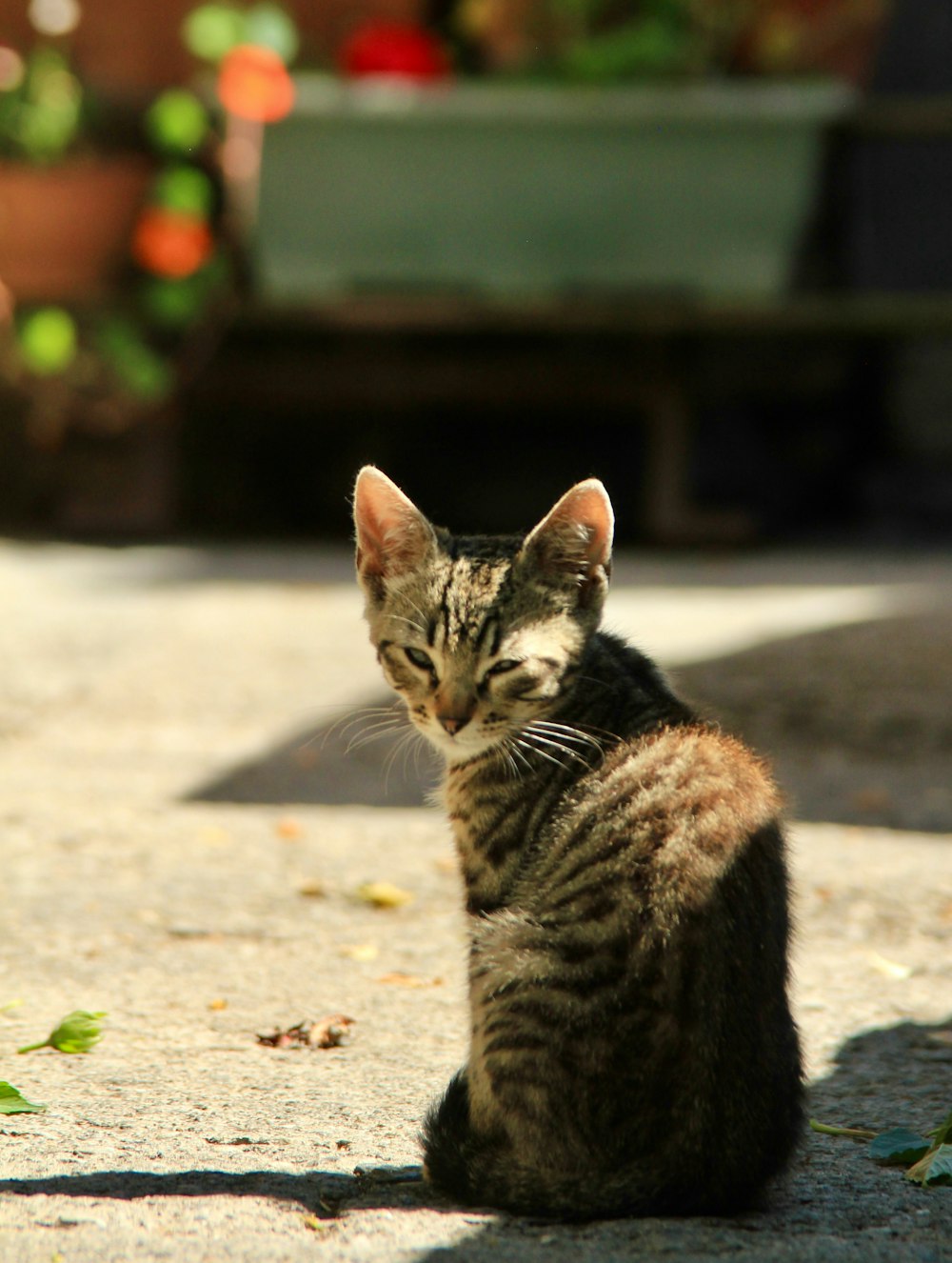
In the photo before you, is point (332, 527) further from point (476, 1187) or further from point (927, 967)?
point (476, 1187)

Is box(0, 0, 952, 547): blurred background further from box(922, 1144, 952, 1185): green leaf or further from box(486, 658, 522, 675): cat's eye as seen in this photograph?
box(922, 1144, 952, 1185): green leaf

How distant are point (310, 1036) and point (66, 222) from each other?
544cm

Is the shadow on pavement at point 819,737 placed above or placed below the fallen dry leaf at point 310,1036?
below

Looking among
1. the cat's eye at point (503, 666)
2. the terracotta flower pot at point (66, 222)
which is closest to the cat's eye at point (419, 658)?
the cat's eye at point (503, 666)

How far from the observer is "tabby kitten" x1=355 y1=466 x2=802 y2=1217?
2.12 meters

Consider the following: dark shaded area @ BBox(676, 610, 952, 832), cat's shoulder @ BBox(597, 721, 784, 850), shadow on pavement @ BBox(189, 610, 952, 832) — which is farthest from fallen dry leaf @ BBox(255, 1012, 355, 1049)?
dark shaded area @ BBox(676, 610, 952, 832)

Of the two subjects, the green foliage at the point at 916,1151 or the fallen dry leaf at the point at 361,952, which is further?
the fallen dry leaf at the point at 361,952

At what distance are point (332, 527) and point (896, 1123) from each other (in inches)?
263

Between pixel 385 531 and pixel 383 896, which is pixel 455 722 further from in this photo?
pixel 383 896

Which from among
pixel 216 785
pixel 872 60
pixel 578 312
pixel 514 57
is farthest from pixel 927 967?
pixel 872 60

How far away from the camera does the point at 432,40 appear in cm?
770

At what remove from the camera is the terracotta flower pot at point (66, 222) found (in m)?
7.37

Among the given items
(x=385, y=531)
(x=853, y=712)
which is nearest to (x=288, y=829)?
(x=385, y=531)

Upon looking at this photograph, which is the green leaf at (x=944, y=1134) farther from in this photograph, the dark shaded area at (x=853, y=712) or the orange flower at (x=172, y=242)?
the orange flower at (x=172, y=242)
